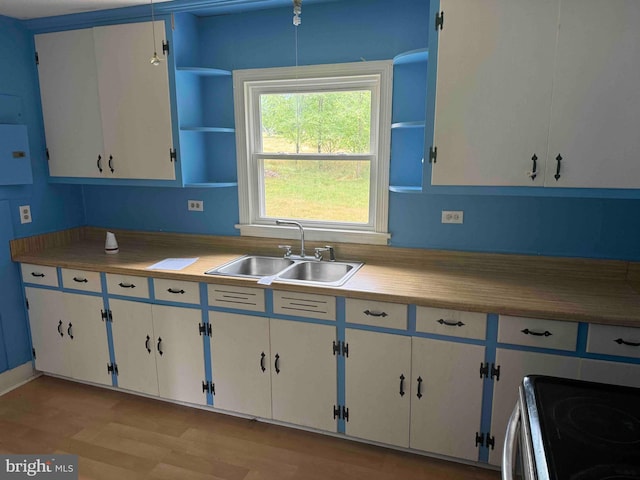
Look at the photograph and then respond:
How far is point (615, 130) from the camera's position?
6.51ft

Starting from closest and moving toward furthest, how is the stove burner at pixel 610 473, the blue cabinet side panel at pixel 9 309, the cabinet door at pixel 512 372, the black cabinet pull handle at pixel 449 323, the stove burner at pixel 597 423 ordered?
the stove burner at pixel 610 473, the stove burner at pixel 597 423, the cabinet door at pixel 512 372, the black cabinet pull handle at pixel 449 323, the blue cabinet side panel at pixel 9 309

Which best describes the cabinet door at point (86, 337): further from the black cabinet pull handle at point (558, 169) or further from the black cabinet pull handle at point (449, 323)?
the black cabinet pull handle at point (558, 169)

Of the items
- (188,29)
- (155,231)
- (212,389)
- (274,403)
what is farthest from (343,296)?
(188,29)

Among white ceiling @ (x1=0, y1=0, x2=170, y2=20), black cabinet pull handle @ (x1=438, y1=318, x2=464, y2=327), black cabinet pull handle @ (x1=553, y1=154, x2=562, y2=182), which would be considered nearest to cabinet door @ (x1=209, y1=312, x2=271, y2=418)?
black cabinet pull handle @ (x1=438, y1=318, x2=464, y2=327)

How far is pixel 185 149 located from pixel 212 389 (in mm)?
1485

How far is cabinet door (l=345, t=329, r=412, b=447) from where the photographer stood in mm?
2219

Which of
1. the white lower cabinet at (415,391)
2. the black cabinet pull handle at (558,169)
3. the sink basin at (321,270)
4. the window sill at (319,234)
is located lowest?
the white lower cabinet at (415,391)

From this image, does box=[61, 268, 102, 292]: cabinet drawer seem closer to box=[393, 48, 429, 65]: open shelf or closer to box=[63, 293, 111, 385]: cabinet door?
box=[63, 293, 111, 385]: cabinet door

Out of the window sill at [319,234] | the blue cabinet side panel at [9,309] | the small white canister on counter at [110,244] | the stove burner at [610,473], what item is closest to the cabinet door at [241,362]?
the window sill at [319,234]

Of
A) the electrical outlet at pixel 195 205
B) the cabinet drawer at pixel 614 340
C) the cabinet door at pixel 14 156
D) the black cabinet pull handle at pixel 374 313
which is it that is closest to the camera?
the cabinet drawer at pixel 614 340

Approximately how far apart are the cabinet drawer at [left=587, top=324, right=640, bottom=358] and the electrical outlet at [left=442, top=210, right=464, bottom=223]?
90 cm

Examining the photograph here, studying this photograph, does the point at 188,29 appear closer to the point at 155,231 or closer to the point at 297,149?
the point at 297,149

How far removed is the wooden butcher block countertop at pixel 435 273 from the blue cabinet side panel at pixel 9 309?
8 cm

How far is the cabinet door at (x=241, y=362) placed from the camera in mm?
2461
